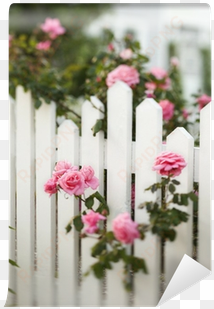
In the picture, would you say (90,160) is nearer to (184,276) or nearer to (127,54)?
(184,276)

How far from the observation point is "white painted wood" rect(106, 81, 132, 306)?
1.54m

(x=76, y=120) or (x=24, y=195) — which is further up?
(x=76, y=120)

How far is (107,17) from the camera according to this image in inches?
340

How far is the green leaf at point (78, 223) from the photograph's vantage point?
5.03ft

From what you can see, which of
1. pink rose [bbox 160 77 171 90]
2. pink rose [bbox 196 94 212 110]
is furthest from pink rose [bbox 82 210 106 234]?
pink rose [bbox 160 77 171 90]

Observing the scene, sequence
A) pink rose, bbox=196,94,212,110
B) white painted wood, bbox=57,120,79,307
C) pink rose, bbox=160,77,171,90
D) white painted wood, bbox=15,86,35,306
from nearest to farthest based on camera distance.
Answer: white painted wood, bbox=57,120,79,307 < white painted wood, bbox=15,86,35,306 < pink rose, bbox=196,94,212,110 < pink rose, bbox=160,77,171,90

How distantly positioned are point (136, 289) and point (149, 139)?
53 cm

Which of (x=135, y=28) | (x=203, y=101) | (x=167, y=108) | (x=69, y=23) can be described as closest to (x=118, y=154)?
(x=167, y=108)

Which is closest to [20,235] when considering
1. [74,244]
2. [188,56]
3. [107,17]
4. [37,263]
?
[37,263]

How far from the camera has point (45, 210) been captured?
1.74m

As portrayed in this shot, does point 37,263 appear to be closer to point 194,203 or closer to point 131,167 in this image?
point 131,167

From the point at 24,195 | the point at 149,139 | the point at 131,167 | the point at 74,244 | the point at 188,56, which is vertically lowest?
the point at 74,244

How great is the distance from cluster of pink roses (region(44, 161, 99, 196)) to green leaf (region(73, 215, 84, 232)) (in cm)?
12

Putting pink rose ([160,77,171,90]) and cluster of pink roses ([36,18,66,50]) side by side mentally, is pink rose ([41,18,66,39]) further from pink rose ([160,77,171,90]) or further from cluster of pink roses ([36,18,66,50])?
pink rose ([160,77,171,90])
